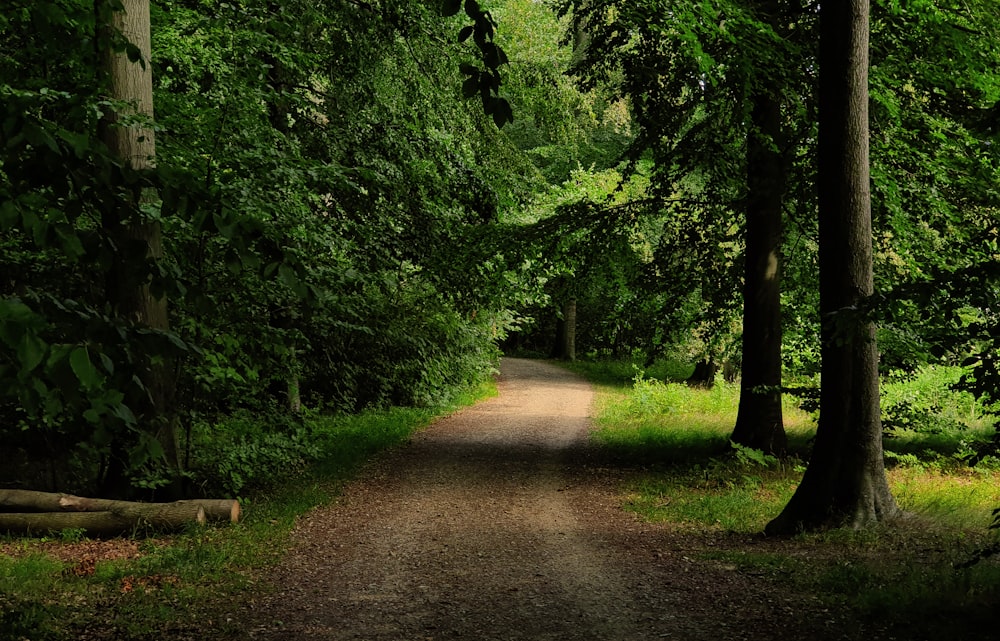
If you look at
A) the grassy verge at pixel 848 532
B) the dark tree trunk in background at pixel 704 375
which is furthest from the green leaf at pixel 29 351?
the dark tree trunk in background at pixel 704 375

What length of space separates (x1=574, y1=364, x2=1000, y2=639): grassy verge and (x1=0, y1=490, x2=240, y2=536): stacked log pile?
5.18m

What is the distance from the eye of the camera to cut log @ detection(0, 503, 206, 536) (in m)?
8.44

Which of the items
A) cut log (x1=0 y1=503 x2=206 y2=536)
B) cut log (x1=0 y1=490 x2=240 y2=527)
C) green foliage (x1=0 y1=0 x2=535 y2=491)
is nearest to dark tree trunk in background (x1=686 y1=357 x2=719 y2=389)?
green foliage (x1=0 y1=0 x2=535 y2=491)

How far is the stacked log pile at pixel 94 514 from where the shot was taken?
8453 mm

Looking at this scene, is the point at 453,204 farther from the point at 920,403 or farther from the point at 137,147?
the point at 920,403

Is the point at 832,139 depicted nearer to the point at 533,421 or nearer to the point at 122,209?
the point at 122,209

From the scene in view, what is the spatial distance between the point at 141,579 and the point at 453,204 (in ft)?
27.8

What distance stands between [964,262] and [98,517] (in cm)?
1156

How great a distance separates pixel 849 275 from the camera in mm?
8211

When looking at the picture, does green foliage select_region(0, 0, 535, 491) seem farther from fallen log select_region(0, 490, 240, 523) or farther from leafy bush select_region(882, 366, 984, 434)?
leafy bush select_region(882, 366, 984, 434)

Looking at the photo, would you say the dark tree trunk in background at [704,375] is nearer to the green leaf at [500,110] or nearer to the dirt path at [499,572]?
the dirt path at [499,572]

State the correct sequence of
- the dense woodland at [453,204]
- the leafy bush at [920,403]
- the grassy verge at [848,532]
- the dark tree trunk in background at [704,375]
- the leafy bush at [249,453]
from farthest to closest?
1. the dark tree trunk in background at [704,375]
2. the leafy bush at [920,403]
3. the leafy bush at [249,453]
4. the grassy verge at [848,532]
5. the dense woodland at [453,204]

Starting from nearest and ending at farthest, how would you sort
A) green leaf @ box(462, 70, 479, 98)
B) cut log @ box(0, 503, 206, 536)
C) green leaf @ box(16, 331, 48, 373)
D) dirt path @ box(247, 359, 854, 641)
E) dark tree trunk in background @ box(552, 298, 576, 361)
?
1. green leaf @ box(16, 331, 48, 373)
2. green leaf @ box(462, 70, 479, 98)
3. dirt path @ box(247, 359, 854, 641)
4. cut log @ box(0, 503, 206, 536)
5. dark tree trunk in background @ box(552, 298, 576, 361)

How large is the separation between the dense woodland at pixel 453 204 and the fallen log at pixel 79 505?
345 mm
